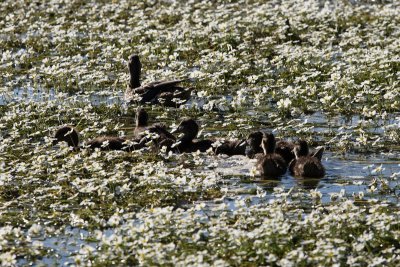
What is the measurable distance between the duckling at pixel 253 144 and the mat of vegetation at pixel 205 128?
0.38 meters

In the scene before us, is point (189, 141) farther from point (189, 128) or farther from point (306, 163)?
point (306, 163)

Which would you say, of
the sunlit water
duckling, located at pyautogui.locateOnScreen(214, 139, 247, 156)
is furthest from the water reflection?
duckling, located at pyautogui.locateOnScreen(214, 139, 247, 156)

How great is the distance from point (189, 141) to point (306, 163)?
2.58m

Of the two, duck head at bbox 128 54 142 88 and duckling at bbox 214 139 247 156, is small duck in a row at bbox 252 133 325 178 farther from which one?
duck head at bbox 128 54 142 88

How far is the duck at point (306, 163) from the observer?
1513cm

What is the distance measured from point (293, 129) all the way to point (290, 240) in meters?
6.15

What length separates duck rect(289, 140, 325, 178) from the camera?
1513 cm

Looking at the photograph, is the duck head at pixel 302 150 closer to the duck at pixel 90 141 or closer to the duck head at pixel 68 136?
the duck at pixel 90 141

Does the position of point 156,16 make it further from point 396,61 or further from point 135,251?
point 135,251

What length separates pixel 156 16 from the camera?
95.5ft

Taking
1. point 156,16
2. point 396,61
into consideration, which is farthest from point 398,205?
point 156,16

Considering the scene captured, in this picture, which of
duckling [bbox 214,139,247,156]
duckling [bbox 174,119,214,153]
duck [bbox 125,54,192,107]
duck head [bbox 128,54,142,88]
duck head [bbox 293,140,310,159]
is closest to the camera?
duck head [bbox 293,140,310,159]

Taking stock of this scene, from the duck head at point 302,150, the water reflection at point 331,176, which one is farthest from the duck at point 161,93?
the duck head at point 302,150

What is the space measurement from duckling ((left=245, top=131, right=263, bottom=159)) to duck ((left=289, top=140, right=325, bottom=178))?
0.86m
